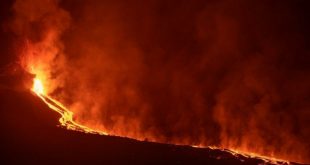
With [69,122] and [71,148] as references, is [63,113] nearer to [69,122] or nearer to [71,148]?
[69,122]

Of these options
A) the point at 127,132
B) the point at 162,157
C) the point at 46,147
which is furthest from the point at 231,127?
the point at 46,147

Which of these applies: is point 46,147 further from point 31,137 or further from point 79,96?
point 79,96

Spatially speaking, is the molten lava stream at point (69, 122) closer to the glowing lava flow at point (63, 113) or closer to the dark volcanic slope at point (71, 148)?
the glowing lava flow at point (63, 113)

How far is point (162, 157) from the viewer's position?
977cm

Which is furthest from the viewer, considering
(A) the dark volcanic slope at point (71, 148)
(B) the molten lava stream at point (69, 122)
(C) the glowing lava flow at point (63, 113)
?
(C) the glowing lava flow at point (63, 113)

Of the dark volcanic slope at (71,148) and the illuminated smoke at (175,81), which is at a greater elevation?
the illuminated smoke at (175,81)

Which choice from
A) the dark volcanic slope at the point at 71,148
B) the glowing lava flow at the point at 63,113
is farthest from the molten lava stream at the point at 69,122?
the dark volcanic slope at the point at 71,148

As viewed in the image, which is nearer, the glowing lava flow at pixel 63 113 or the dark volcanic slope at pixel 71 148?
the dark volcanic slope at pixel 71 148

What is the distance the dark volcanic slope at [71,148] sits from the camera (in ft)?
30.8

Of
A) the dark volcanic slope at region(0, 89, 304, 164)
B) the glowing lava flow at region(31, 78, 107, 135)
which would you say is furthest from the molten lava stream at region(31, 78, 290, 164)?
the dark volcanic slope at region(0, 89, 304, 164)

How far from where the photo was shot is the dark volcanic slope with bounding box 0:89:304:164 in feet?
30.8

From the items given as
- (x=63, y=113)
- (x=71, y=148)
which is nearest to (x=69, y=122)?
(x=63, y=113)

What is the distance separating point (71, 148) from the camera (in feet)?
32.0

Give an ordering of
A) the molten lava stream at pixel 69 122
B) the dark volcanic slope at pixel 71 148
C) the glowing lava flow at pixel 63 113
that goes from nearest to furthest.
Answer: the dark volcanic slope at pixel 71 148, the molten lava stream at pixel 69 122, the glowing lava flow at pixel 63 113
